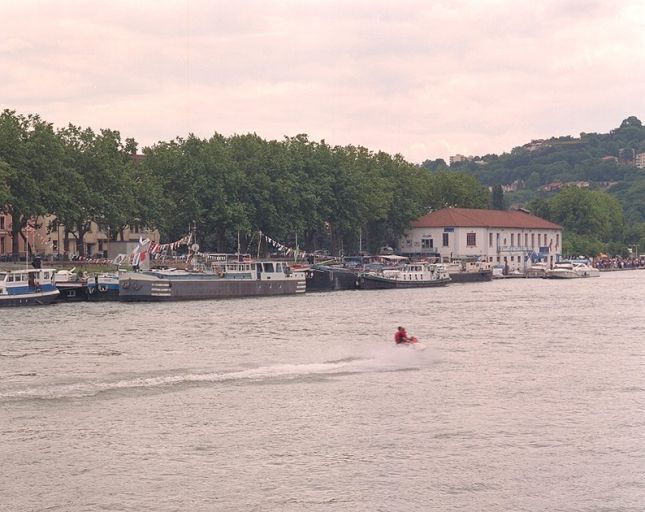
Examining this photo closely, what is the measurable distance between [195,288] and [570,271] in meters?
95.8

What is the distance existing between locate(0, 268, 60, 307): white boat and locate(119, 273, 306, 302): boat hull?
7.31 m

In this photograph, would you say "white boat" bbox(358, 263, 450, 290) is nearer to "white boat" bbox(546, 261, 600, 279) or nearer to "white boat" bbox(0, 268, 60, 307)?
"white boat" bbox(546, 261, 600, 279)

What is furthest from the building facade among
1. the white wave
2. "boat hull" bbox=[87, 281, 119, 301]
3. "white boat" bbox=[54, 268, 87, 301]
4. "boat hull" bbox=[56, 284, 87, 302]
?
the white wave

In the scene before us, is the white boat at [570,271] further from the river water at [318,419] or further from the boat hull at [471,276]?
the river water at [318,419]

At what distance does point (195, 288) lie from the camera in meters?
107

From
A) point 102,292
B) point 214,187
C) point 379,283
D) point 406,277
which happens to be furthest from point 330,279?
point 102,292

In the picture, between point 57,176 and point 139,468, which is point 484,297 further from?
point 139,468

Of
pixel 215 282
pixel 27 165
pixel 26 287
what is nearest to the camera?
pixel 26 287

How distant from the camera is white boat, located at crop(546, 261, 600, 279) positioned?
185625mm

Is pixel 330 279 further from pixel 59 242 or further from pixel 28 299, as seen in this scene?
pixel 28 299

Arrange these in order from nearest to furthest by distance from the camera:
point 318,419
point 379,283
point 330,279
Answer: point 318,419 < point 330,279 < point 379,283

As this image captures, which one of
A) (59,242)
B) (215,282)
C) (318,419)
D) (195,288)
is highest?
(59,242)

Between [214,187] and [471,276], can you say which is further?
[471,276]

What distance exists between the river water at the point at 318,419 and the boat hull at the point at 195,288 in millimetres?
27955
